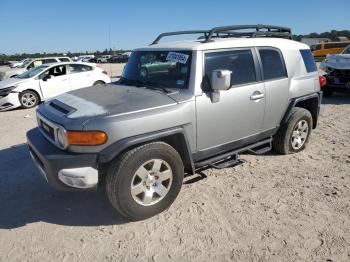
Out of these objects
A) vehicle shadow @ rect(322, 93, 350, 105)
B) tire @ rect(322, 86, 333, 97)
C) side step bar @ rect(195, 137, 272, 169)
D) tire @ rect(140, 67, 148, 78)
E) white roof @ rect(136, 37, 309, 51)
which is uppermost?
white roof @ rect(136, 37, 309, 51)

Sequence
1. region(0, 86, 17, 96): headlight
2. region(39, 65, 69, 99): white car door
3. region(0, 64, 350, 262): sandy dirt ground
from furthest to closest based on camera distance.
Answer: region(39, 65, 69, 99): white car door, region(0, 86, 17, 96): headlight, region(0, 64, 350, 262): sandy dirt ground

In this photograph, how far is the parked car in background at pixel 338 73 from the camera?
9.64 m

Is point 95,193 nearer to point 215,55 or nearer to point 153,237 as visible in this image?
point 153,237

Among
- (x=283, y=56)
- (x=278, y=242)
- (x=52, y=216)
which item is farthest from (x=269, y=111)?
(x=52, y=216)

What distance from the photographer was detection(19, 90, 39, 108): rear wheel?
10758 mm

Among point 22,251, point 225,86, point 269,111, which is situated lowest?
point 22,251

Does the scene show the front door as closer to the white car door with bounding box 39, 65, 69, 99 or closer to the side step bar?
the side step bar

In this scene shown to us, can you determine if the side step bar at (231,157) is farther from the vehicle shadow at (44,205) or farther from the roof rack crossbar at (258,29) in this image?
the roof rack crossbar at (258,29)

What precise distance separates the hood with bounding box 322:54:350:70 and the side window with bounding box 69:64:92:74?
8309 mm

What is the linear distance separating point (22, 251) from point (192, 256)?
1648mm

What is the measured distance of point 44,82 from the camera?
11.2m

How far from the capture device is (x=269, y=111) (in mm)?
4785

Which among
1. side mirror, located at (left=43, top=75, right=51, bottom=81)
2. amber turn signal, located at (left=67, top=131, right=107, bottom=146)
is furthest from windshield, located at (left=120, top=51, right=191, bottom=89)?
side mirror, located at (left=43, top=75, right=51, bottom=81)

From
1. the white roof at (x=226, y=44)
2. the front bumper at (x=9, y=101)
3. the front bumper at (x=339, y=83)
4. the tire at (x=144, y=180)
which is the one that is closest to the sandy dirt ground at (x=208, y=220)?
the tire at (x=144, y=180)
